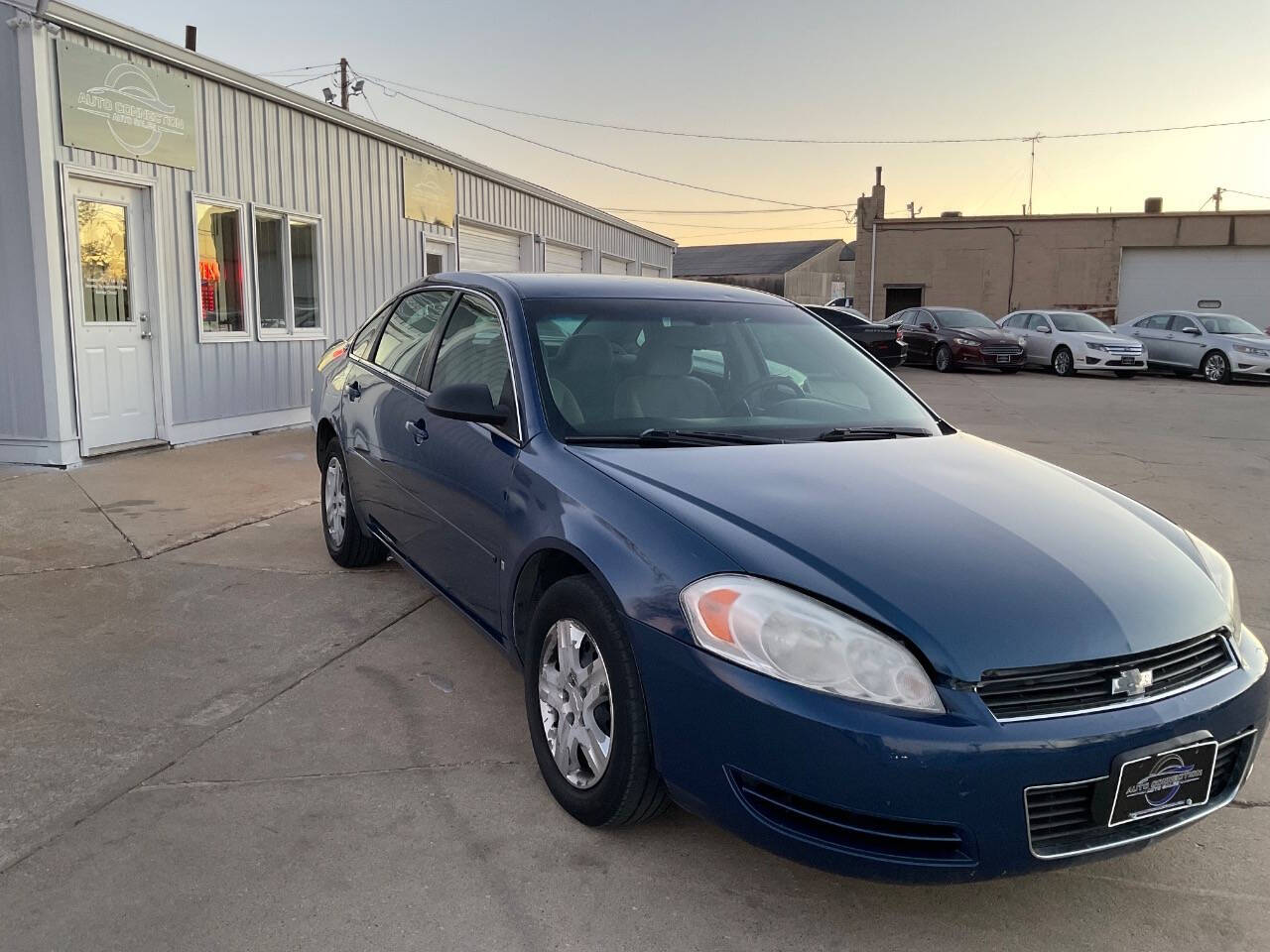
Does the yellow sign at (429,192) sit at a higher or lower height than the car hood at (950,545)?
higher

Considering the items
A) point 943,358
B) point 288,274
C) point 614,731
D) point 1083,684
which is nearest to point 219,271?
point 288,274

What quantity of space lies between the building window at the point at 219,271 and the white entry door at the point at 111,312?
25.3 inches

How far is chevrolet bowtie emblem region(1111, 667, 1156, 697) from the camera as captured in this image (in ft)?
7.13

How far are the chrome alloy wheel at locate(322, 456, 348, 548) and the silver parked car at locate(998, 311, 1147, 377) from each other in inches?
767

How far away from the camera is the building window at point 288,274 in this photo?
1040 cm

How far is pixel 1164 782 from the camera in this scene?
86.3 inches

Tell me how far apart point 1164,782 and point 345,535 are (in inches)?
158

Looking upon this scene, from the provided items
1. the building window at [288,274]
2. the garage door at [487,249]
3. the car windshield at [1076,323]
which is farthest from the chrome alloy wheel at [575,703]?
the car windshield at [1076,323]

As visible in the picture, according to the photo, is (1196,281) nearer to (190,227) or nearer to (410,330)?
(190,227)

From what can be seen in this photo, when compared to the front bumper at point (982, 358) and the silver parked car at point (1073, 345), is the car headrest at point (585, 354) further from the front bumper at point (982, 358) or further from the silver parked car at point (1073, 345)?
the silver parked car at point (1073, 345)

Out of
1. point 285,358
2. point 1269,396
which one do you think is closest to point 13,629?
point 285,358

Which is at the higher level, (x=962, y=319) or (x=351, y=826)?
(x=962, y=319)

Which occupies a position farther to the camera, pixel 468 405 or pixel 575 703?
pixel 468 405

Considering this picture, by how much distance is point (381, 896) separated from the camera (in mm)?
2432
